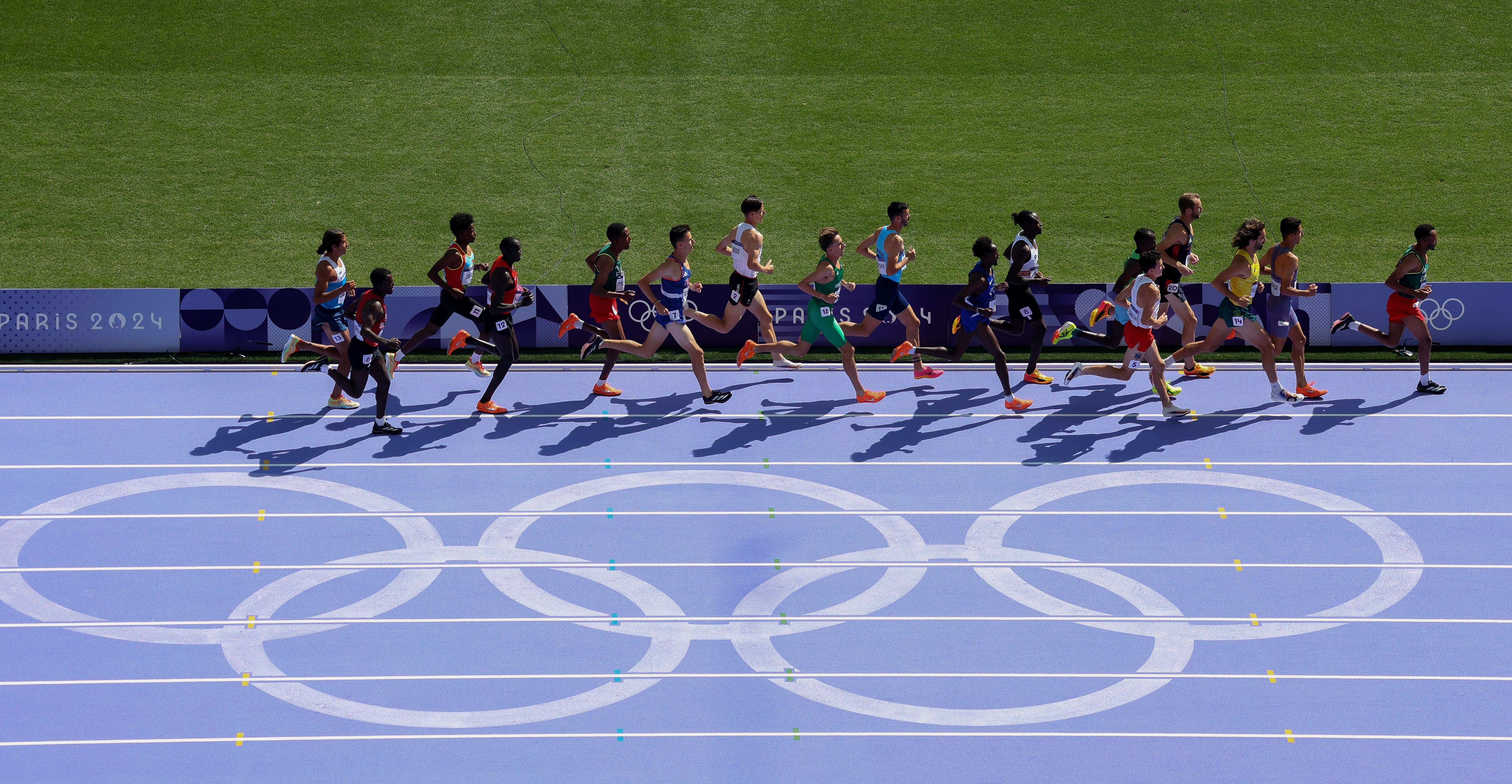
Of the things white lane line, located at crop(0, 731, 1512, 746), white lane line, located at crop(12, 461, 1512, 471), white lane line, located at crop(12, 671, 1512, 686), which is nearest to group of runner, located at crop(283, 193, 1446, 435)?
white lane line, located at crop(12, 461, 1512, 471)

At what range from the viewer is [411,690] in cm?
909

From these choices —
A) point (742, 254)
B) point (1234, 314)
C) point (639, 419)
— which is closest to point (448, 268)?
point (639, 419)

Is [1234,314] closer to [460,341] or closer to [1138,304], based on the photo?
[1138,304]

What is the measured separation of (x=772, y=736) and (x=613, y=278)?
6934 millimetres

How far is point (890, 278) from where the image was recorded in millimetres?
14109

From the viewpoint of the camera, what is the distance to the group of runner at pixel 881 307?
1348cm

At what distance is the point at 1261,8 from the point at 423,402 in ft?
68.6

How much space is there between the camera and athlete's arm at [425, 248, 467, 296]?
13703mm

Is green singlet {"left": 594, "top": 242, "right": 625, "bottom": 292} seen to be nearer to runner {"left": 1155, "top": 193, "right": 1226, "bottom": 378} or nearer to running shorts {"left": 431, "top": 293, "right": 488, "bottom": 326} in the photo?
running shorts {"left": 431, "top": 293, "right": 488, "bottom": 326}

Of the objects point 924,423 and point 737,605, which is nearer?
point 737,605

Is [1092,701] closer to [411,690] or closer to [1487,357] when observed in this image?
[411,690]

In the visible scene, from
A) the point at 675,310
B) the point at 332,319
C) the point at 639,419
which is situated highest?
the point at 675,310

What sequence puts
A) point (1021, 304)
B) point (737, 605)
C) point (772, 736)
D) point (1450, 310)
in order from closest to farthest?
point (772, 736), point (737, 605), point (1021, 304), point (1450, 310)

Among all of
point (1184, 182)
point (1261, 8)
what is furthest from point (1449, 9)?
point (1184, 182)
